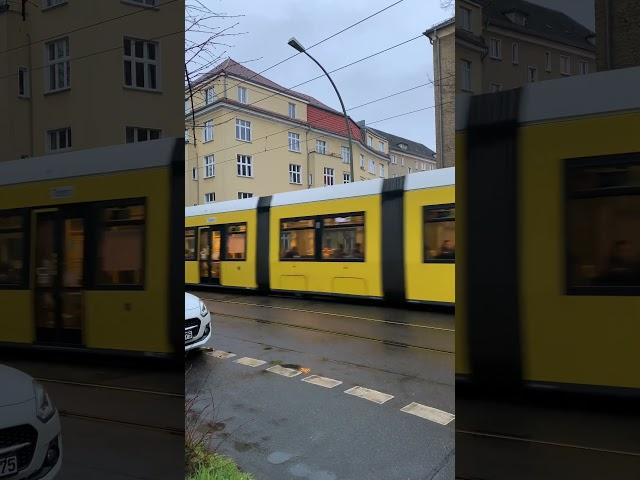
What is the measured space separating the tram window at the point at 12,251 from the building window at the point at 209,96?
0.58 meters

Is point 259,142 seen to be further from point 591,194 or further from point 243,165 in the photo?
point 591,194

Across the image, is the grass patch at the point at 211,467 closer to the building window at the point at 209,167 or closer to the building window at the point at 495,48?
the building window at the point at 209,167

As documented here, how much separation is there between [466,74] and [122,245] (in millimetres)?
916

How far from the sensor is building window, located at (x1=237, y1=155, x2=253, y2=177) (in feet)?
4.48

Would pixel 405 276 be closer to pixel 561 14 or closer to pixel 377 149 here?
pixel 377 149

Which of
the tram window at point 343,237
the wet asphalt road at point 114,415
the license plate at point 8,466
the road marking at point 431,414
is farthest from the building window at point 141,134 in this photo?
the tram window at point 343,237

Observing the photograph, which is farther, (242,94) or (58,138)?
(242,94)

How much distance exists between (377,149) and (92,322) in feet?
2.80

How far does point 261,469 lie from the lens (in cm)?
127

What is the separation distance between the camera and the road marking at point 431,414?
116 cm

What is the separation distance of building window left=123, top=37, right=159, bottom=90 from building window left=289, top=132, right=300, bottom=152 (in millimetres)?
382

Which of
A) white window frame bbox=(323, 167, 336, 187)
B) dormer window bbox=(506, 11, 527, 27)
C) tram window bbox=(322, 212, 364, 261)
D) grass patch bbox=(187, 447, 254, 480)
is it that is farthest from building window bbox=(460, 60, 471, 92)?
tram window bbox=(322, 212, 364, 261)

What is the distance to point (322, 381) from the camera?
132 cm

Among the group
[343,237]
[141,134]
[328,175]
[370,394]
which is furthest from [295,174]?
[343,237]
